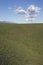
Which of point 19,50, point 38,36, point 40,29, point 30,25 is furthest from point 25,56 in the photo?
point 30,25

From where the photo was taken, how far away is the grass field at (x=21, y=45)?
41.3ft

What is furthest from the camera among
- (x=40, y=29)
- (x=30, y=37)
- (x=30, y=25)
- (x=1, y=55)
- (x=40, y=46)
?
(x=30, y=25)

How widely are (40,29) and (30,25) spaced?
5.17 feet

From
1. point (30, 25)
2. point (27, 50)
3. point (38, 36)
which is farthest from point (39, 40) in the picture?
point (30, 25)

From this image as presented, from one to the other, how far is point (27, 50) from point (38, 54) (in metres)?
0.91

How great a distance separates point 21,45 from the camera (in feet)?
48.3

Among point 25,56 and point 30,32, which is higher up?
point 30,32

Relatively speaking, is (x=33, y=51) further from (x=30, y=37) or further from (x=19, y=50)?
(x=30, y=37)

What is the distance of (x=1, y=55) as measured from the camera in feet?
41.5

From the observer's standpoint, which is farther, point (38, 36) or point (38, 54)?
point (38, 36)

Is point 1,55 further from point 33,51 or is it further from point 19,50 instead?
point 33,51

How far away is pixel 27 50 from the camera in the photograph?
46.1 feet

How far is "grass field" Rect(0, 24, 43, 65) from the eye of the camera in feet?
41.3

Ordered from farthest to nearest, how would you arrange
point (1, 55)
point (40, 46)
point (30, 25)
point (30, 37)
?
point (30, 25) < point (30, 37) < point (40, 46) < point (1, 55)
